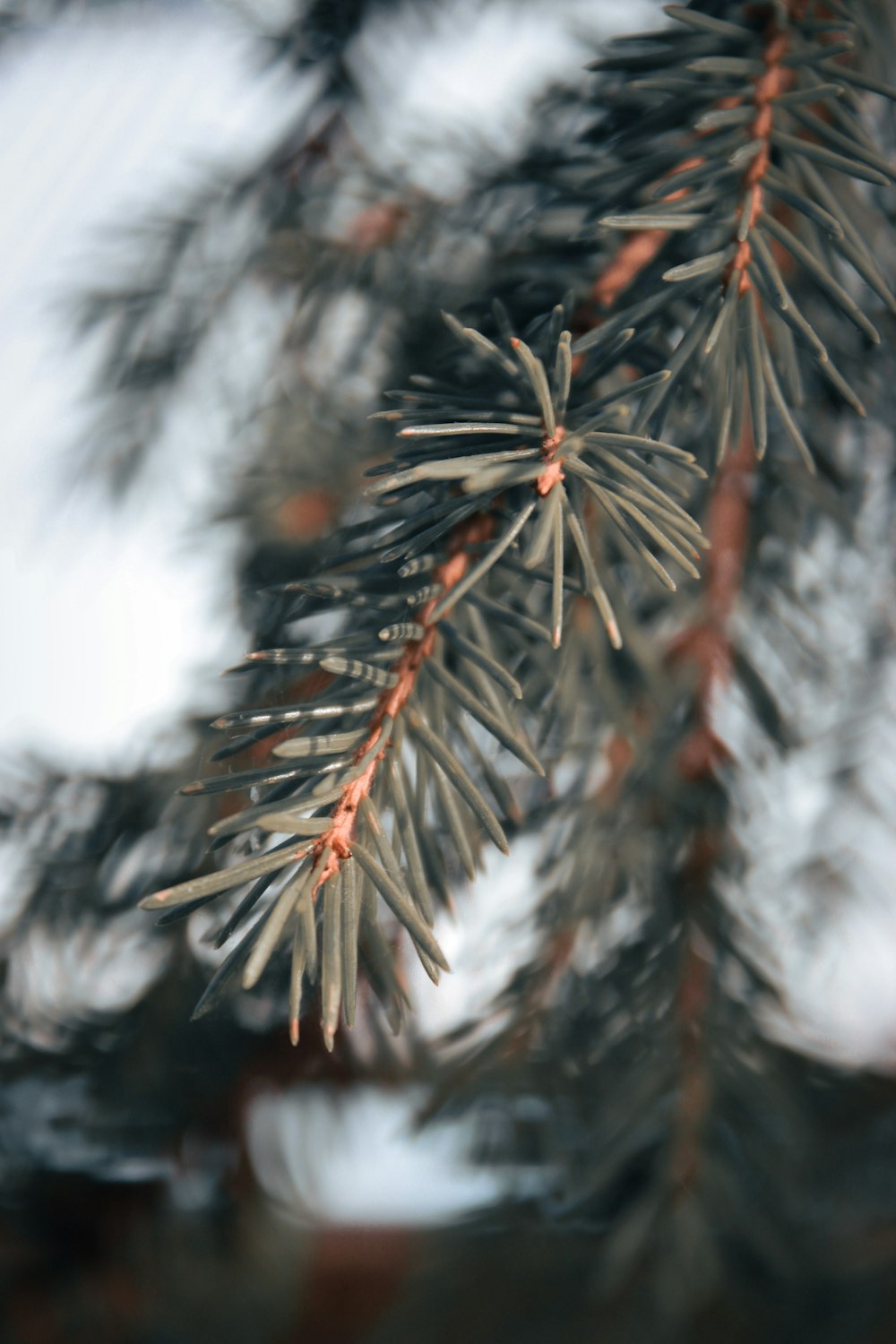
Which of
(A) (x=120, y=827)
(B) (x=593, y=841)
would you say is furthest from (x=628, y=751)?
(A) (x=120, y=827)

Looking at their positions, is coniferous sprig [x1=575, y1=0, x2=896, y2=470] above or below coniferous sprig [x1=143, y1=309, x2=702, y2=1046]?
above

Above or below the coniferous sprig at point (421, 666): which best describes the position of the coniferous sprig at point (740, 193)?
above

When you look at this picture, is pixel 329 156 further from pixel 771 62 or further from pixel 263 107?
pixel 771 62

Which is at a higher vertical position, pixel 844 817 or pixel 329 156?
pixel 329 156

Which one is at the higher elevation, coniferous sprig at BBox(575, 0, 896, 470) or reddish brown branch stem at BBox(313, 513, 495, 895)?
coniferous sprig at BBox(575, 0, 896, 470)
